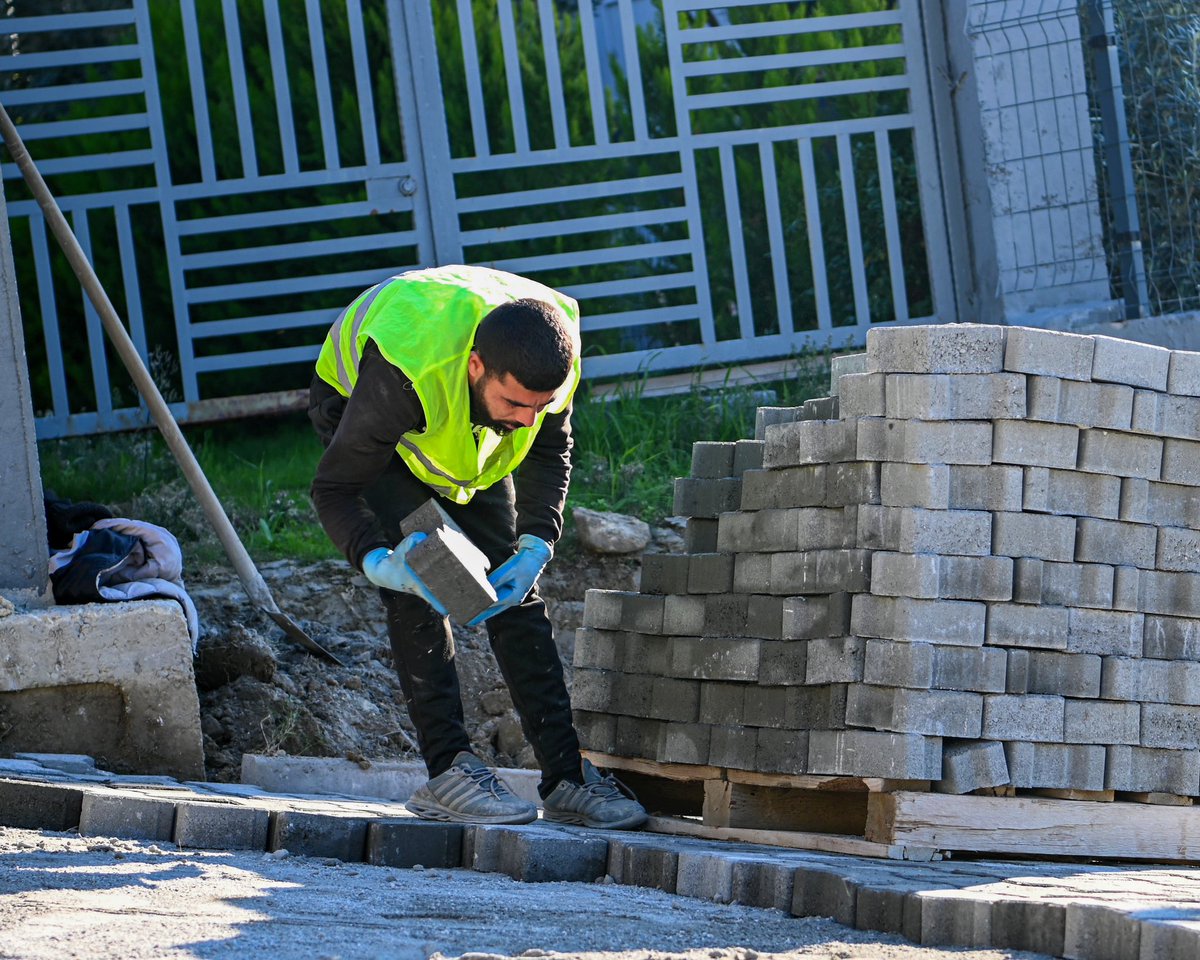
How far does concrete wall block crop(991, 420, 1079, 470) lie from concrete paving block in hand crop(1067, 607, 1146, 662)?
0.37 metres

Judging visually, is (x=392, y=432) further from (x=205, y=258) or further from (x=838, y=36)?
(x=838, y=36)

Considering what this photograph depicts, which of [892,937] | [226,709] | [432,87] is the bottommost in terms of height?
[892,937]

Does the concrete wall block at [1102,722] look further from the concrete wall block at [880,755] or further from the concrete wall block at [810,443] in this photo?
the concrete wall block at [810,443]

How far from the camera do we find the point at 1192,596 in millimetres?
3994

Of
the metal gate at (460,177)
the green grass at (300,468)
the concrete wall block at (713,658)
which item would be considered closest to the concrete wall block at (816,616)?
the concrete wall block at (713,658)

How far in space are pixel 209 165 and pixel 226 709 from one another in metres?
3.06

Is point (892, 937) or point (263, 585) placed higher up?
point (263, 585)

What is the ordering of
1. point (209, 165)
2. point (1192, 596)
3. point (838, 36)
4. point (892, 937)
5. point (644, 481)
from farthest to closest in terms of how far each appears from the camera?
1. point (838, 36)
2. point (209, 165)
3. point (644, 481)
4. point (1192, 596)
5. point (892, 937)

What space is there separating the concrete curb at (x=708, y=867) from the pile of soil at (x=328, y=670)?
0.82 metres

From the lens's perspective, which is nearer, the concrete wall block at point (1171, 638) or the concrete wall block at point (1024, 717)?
the concrete wall block at point (1024, 717)

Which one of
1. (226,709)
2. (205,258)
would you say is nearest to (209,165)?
(205,258)

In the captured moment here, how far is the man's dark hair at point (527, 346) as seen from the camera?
3.62m

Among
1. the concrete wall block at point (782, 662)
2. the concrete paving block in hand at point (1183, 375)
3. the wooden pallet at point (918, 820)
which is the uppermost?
the concrete paving block in hand at point (1183, 375)

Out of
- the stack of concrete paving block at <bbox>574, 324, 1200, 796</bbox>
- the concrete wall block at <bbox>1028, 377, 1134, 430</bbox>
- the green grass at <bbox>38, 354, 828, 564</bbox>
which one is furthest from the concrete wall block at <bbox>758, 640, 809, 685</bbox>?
the green grass at <bbox>38, 354, 828, 564</bbox>
